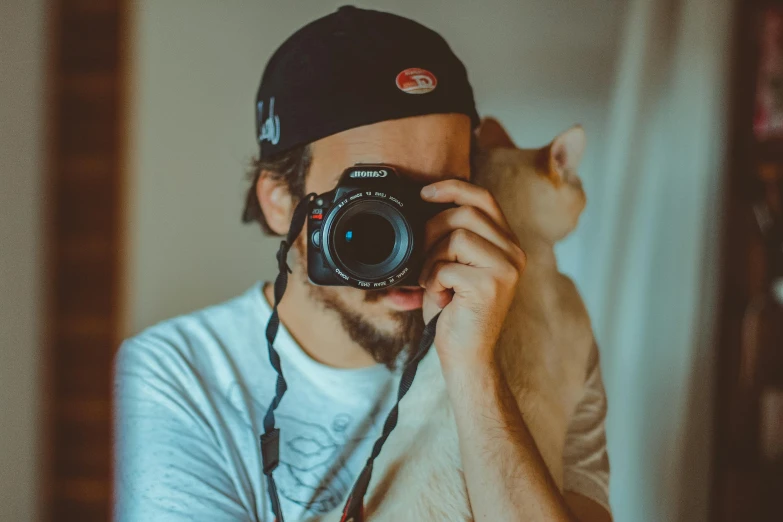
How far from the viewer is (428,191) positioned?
1.83 feet

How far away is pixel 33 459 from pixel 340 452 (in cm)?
38

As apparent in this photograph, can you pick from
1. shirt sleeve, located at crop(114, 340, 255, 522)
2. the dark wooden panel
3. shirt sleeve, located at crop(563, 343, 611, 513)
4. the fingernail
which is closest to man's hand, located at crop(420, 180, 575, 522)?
the fingernail

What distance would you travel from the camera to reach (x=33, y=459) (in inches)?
26.2

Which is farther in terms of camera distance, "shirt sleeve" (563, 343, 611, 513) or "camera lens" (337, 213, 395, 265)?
"shirt sleeve" (563, 343, 611, 513)

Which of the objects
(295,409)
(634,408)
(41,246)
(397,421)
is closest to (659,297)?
(634,408)

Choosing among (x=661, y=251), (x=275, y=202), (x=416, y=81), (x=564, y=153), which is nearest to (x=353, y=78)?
(x=416, y=81)

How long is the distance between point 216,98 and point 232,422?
1.24ft

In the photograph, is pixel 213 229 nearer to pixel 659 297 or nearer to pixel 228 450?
pixel 228 450

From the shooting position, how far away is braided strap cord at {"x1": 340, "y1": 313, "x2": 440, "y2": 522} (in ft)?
1.89

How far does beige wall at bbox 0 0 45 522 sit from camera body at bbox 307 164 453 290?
0.37 m

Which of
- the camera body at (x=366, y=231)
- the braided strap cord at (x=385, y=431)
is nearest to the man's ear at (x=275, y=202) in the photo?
the camera body at (x=366, y=231)

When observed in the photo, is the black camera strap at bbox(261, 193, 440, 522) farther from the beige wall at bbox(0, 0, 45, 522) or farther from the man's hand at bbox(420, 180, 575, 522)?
the beige wall at bbox(0, 0, 45, 522)

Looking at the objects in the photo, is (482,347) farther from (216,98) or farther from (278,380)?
(216,98)

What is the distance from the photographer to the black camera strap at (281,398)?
1.89 feet
